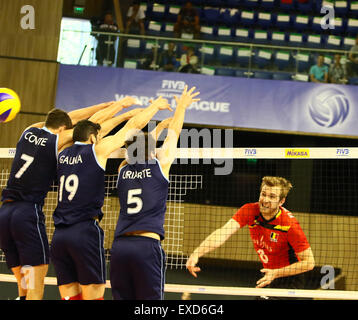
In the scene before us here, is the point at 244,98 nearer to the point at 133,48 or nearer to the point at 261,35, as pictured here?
the point at 133,48

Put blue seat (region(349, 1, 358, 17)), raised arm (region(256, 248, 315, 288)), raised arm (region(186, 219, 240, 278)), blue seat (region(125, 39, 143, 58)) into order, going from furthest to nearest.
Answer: blue seat (region(349, 1, 358, 17))
blue seat (region(125, 39, 143, 58))
raised arm (region(186, 219, 240, 278))
raised arm (region(256, 248, 315, 288))

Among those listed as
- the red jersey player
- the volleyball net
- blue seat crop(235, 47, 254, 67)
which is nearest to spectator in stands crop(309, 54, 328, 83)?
blue seat crop(235, 47, 254, 67)

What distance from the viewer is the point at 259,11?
18.1 meters

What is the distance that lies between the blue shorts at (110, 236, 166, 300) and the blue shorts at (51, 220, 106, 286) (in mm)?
292

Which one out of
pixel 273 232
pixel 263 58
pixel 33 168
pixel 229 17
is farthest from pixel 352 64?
pixel 33 168

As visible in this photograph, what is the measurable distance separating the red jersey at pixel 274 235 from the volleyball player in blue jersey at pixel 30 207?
2.57 meters

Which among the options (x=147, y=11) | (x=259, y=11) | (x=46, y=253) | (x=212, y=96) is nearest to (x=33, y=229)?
(x=46, y=253)

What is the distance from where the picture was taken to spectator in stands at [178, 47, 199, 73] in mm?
13750

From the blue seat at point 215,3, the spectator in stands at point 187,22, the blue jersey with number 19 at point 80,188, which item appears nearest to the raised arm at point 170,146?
the blue jersey with number 19 at point 80,188

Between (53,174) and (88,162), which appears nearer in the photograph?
(88,162)

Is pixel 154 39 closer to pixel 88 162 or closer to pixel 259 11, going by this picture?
pixel 259 11

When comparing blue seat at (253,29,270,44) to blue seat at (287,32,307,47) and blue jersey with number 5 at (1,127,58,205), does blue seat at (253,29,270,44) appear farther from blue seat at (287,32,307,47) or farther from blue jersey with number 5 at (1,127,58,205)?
blue jersey with number 5 at (1,127,58,205)

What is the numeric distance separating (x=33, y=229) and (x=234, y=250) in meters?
8.61

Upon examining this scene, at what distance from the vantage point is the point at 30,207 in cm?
597
